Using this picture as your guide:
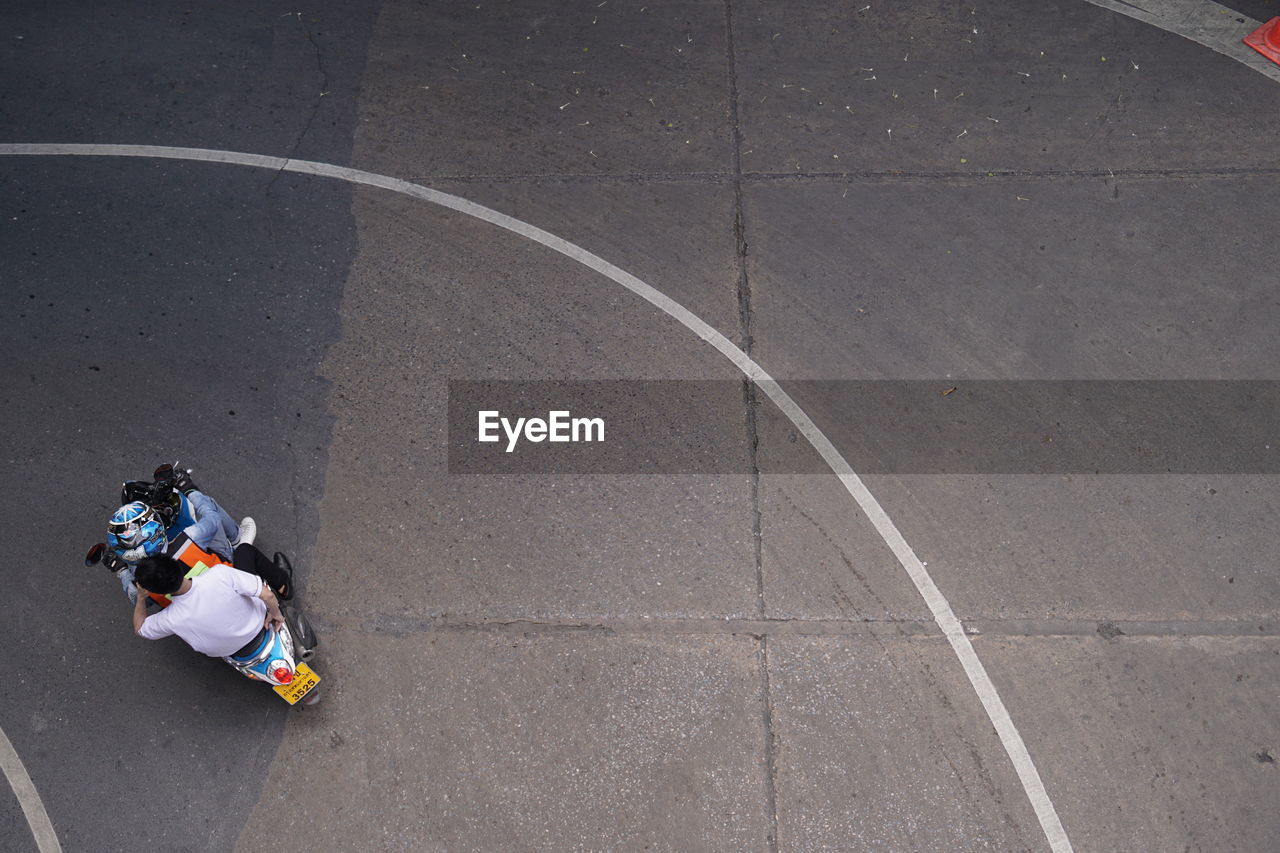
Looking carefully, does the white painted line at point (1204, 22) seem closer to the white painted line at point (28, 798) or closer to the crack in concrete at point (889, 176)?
the crack in concrete at point (889, 176)

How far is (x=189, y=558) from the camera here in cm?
574

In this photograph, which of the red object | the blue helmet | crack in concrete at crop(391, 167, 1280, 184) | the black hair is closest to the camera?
the black hair

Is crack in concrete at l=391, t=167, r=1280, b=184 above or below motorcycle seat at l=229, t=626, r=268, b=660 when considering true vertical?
above

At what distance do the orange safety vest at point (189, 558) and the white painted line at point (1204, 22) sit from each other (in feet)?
30.4

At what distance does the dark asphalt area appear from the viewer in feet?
20.3

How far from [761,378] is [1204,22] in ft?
19.6

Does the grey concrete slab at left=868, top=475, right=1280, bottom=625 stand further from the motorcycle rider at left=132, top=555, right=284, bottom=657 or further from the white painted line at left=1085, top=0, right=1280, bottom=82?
the white painted line at left=1085, top=0, right=1280, bottom=82

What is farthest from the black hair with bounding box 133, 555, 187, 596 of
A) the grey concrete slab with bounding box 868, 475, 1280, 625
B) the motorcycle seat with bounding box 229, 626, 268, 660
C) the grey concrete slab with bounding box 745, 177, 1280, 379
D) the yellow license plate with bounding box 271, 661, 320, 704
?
the grey concrete slab with bounding box 868, 475, 1280, 625

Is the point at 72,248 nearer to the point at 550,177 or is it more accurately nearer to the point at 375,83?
the point at 375,83

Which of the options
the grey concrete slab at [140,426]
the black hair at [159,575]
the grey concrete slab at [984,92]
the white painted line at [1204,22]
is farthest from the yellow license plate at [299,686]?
the white painted line at [1204,22]

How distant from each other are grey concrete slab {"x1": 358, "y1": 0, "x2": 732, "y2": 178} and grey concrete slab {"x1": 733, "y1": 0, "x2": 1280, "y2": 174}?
49cm

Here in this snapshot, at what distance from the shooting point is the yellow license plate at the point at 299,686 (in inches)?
→ 237

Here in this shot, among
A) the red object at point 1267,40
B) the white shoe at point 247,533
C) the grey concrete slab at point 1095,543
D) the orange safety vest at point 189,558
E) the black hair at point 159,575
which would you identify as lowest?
the white shoe at point 247,533

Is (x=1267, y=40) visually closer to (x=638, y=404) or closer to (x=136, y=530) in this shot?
(x=638, y=404)
